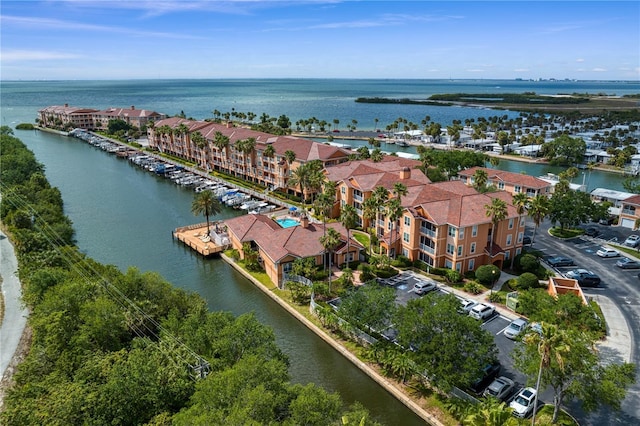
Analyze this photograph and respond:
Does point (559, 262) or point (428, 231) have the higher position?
point (428, 231)

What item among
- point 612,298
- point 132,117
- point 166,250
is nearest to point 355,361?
point 612,298

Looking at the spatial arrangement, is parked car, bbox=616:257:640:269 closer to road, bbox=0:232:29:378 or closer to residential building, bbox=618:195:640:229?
residential building, bbox=618:195:640:229

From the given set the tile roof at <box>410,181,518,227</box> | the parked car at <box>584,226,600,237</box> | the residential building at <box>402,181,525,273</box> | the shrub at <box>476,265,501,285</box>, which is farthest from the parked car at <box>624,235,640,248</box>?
the shrub at <box>476,265,501,285</box>

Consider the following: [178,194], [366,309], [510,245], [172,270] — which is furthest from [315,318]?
[178,194]

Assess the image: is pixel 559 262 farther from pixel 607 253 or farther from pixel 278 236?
pixel 278 236

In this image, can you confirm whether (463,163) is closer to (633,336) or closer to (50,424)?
(633,336)

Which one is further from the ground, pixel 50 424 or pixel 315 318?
pixel 50 424

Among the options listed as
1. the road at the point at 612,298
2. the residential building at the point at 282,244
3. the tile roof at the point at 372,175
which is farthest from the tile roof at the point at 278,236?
the road at the point at 612,298
